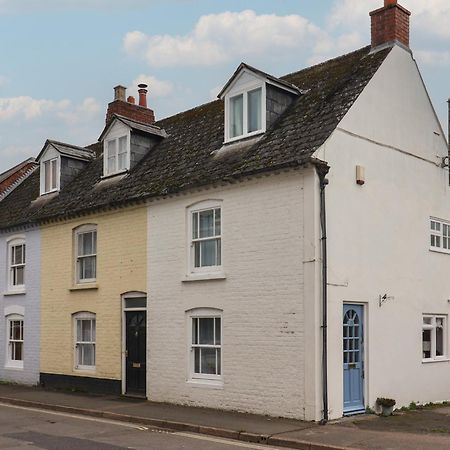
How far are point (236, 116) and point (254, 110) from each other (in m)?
0.62

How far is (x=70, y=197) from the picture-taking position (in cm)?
2253

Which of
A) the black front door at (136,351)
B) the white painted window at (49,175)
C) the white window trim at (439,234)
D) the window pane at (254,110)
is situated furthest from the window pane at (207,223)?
the white painted window at (49,175)

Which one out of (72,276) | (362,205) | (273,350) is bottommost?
(273,350)

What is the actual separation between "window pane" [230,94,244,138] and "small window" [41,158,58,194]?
844cm

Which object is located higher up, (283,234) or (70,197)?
(70,197)

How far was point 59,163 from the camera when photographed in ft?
78.5

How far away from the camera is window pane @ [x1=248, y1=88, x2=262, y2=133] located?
1748cm

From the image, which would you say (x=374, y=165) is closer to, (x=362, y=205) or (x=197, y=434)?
(x=362, y=205)

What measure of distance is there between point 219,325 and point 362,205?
14.7 feet

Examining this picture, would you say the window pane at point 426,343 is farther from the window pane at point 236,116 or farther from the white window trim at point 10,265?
the white window trim at point 10,265

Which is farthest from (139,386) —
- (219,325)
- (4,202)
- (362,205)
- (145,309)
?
(4,202)

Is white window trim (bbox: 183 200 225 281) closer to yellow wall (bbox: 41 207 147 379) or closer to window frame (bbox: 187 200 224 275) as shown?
window frame (bbox: 187 200 224 275)

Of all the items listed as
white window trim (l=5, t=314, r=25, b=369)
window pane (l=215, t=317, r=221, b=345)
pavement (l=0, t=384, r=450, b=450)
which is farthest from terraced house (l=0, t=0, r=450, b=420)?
white window trim (l=5, t=314, r=25, b=369)

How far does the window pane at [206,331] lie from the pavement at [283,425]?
165 cm
